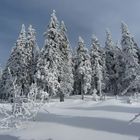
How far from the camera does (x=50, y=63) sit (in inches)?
2045

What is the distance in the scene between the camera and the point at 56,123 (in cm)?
1648

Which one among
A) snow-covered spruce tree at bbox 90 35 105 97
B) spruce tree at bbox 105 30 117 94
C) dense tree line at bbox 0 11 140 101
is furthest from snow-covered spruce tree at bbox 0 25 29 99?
spruce tree at bbox 105 30 117 94

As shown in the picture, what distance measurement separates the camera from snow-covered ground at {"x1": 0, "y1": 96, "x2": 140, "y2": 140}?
13719 millimetres

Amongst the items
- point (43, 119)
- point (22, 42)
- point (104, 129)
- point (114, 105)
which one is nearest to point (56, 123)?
point (43, 119)

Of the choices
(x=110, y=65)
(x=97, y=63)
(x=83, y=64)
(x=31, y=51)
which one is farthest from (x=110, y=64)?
(x=31, y=51)

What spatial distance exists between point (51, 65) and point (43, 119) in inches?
1344

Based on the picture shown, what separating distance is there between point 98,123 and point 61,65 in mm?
39018

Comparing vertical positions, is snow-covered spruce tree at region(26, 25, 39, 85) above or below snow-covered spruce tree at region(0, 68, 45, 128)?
above

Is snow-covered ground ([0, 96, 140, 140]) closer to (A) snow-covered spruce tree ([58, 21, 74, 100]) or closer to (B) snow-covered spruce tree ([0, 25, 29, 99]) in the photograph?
(A) snow-covered spruce tree ([58, 21, 74, 100])

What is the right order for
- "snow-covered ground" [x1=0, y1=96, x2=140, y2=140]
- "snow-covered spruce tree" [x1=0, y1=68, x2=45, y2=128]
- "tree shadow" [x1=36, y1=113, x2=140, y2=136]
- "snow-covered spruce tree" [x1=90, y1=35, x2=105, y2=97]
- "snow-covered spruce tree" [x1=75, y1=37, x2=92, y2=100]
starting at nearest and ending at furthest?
"snow-covered ground" [x1=0, y1=96, x2=140, y2=140]
"tree shadow" [x1=36, y1=113, x2=140, y2=136]
"snow-covered spruce tree" [x1=0, y1=68, x2=45, y2=128]
"snow-covered spruce tree" [x1=75, y1=37, x2=92, y2=100]
"snow-covered spruce tree" [x1=90, y1=35, x2=105, y2=97]

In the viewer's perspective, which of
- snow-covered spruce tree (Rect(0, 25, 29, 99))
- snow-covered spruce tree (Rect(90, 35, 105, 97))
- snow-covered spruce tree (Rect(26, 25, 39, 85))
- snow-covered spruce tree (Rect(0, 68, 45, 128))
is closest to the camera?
snow-covered spruce tree (Rect(0, 68, 45, 128))

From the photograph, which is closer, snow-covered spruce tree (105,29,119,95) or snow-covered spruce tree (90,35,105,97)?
snow-covered spruce tree (105,29,119,95)

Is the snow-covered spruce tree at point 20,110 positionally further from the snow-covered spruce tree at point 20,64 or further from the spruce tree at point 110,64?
the spruce tree at point 110,64

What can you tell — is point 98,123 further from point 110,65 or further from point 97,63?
point 110,65
